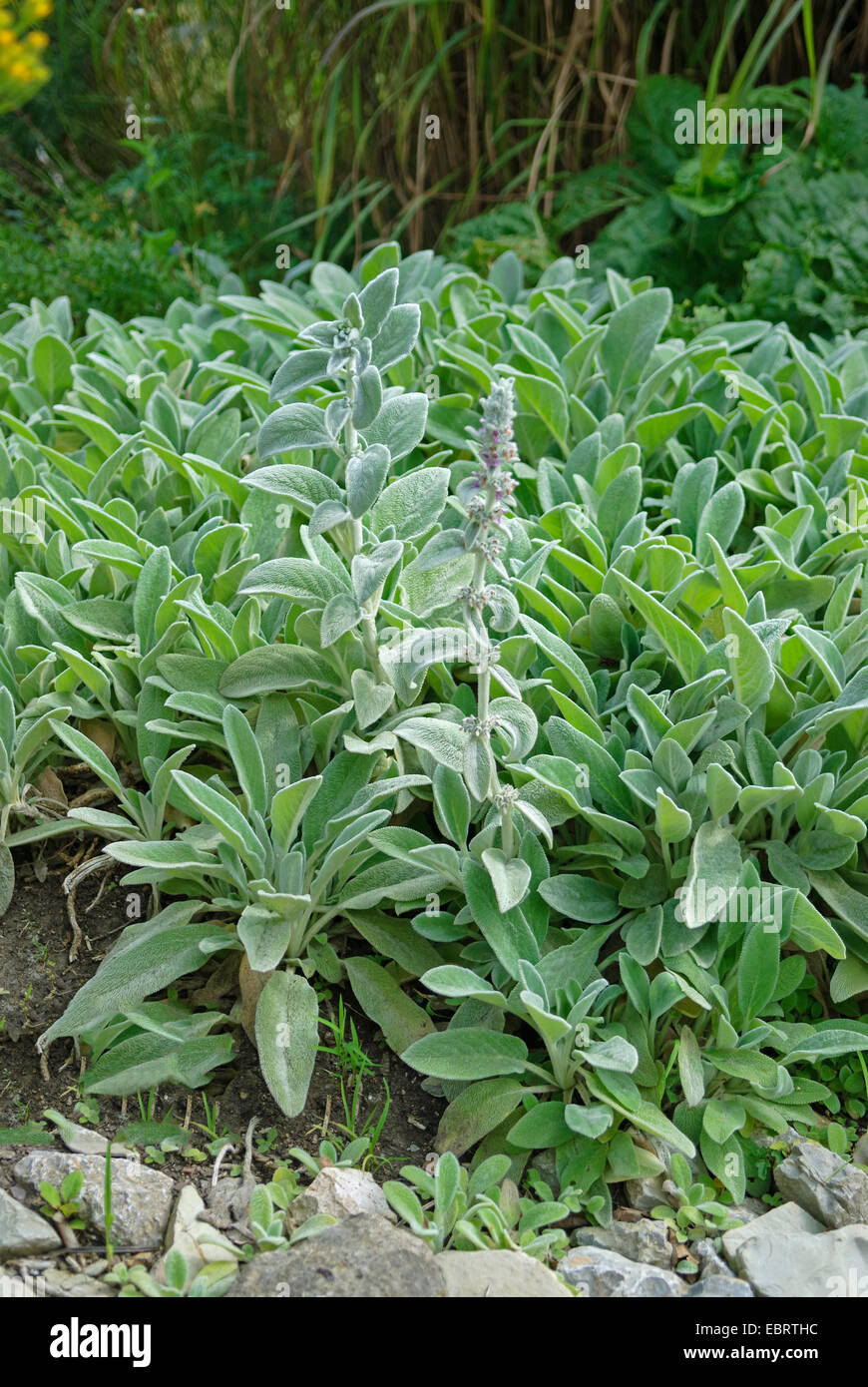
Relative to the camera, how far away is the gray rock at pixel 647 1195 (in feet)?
6.23

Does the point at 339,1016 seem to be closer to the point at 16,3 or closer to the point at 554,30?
the point at 554,30

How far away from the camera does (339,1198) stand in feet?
5.90

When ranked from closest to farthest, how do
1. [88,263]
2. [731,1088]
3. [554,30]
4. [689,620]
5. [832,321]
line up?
[731,1088] → [689,620] → [832,321] → [88,263] → [554,30]

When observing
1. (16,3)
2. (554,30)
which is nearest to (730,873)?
(554,30)

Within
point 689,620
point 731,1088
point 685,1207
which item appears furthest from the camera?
point 689,620

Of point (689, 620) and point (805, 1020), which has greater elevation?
point (689, 620)

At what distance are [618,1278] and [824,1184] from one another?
0.37m

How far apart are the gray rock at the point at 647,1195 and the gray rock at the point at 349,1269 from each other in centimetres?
39

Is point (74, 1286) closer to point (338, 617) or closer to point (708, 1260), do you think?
point (708, 1260)

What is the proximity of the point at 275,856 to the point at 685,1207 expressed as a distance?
84 cm

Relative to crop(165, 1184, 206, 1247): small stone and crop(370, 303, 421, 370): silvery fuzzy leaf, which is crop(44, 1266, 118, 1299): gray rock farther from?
crop(370, 303, 421, 370): silvery fuzzy leaf

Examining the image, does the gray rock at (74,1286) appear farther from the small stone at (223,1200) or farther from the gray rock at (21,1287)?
the small stone at (223,1200)

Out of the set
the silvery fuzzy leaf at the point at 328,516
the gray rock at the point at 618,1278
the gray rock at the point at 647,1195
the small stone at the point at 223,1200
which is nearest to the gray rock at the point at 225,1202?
the small stone at the point at 223,1200

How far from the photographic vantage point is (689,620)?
2.52m
